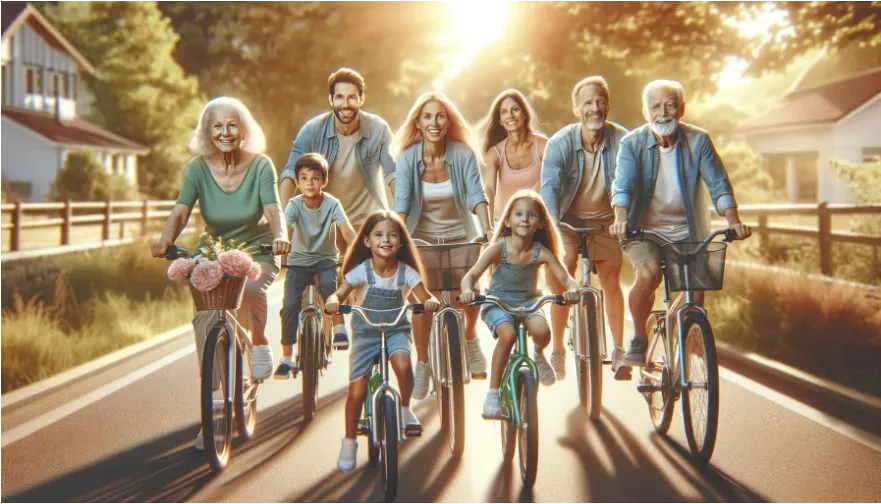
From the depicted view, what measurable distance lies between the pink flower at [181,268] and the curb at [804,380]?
481 centimetres

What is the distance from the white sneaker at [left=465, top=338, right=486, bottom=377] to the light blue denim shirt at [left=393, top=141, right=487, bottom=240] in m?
0.74

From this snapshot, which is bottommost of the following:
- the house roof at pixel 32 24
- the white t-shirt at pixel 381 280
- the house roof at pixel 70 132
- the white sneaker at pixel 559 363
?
the white sneaker at pixel 559 363

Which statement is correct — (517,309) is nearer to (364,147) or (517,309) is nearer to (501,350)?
(501,350)

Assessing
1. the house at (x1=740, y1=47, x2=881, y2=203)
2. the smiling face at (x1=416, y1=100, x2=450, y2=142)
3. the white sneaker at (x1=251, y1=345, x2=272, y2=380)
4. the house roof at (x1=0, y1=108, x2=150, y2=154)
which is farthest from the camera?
the house roof at (x1=0, y1=108, x2=150, y2=154)

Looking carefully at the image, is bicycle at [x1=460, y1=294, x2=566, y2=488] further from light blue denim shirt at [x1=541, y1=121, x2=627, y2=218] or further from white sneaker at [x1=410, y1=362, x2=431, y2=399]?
light blue denim shirt at [x1=541, y1=121, x2=627, y2=218]

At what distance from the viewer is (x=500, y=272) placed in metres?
6.35

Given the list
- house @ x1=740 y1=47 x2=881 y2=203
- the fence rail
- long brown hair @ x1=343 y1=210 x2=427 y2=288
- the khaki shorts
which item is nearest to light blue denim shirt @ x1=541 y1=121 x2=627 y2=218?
the khaki shorts

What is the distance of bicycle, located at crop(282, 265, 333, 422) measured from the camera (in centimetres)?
768

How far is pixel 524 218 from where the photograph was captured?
20.4ft

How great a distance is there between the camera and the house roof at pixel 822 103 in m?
26.8

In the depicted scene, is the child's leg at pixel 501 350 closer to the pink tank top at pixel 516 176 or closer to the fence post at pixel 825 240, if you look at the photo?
the pink tank top at pixel 516 176

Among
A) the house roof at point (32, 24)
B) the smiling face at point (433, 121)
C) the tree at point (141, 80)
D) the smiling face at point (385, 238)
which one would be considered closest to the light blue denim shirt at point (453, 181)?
the smiling face at point (433, 121)

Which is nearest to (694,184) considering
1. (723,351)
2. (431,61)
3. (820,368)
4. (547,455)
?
(547,455)

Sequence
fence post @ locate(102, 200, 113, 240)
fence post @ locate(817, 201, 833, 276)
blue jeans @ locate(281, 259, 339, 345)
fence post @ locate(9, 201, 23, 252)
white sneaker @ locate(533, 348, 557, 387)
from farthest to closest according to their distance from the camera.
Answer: fence post @ locate(102, 200, 113, 240)
fence post @ locate(9, 201, 23, 252)
fence post @ locate(817, 201, 833, 276)
blue jeans @ locate(281, 259, 339, 345)
white sneaker @ locate(533, 348, 557, 387)
